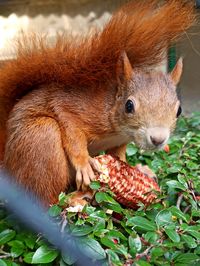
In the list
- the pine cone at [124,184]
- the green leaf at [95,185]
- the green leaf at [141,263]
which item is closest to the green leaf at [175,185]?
the pine cone at [124,184]

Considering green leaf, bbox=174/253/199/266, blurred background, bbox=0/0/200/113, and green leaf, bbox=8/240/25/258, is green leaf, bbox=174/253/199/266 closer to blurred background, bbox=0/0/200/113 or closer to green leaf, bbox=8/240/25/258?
green leaf, bbox=8/240/25/258

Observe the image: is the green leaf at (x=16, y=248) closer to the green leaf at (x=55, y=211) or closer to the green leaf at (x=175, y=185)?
the green leaf at (x=55, y=211)

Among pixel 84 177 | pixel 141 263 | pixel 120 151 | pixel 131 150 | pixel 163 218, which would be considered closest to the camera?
pixel 141 263

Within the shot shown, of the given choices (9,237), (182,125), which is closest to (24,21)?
A: (182,125)

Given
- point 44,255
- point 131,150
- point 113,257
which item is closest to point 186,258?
point 113,257

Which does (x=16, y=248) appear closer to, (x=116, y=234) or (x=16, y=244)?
(x=16, y=244)

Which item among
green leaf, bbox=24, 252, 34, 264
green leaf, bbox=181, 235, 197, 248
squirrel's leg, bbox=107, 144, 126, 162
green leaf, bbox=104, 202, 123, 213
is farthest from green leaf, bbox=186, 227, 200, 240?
squirrel's leg, bbox=107, 144, 126, 162
